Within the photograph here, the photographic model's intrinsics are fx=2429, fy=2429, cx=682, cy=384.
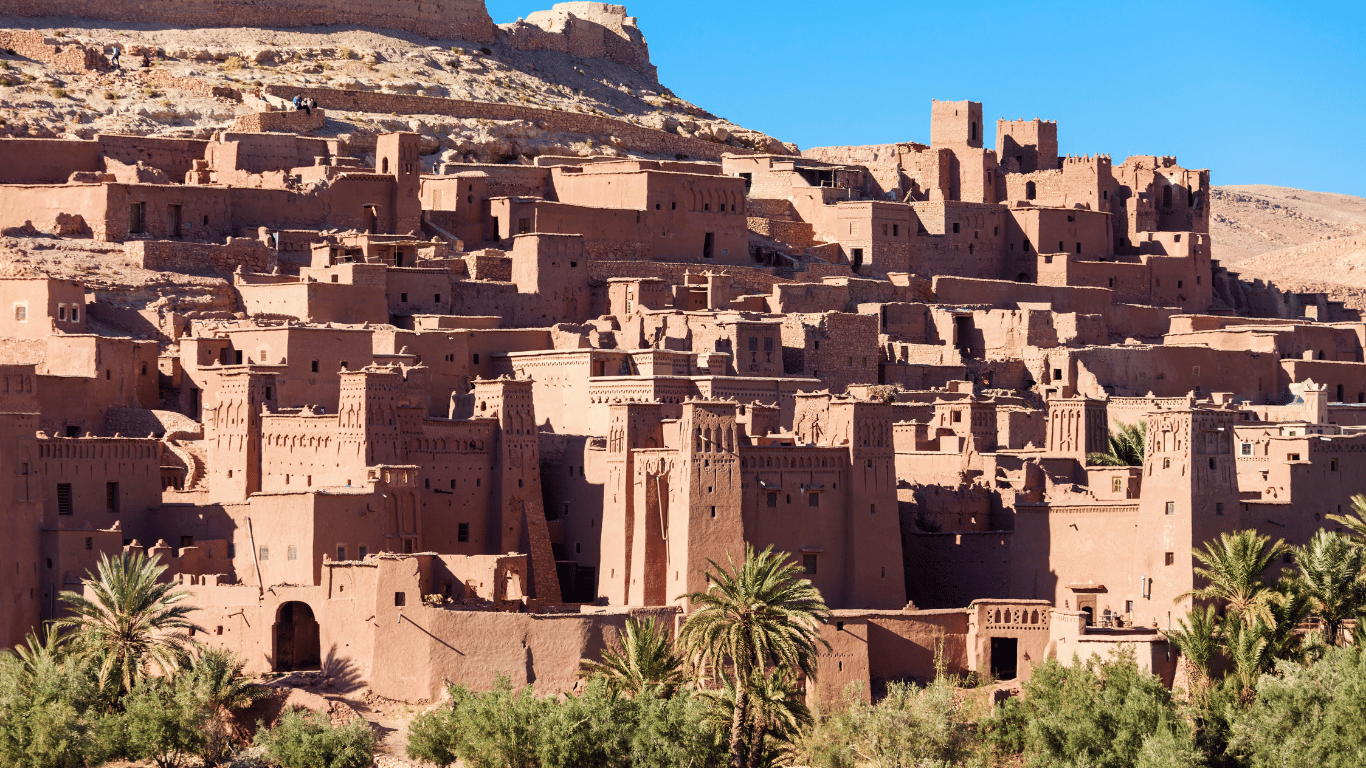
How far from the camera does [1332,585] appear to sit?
141 feet

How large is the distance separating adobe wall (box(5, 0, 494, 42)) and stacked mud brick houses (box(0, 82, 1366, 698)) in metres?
14.5

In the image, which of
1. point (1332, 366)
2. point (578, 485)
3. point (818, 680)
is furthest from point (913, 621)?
point (1332, 366)

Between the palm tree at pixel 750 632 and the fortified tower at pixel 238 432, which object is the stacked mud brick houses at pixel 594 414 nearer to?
the fortified tower at pixel 238 432

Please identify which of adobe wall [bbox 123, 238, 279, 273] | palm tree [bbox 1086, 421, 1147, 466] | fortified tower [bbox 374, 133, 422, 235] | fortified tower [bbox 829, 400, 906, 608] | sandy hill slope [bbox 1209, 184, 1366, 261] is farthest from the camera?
sandy hill slope [bbox 1209, 184, 1366, 261]

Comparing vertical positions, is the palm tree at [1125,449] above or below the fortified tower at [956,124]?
below

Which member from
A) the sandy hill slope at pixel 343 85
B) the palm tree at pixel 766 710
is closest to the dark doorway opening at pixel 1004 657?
the palm tree at pixel 766 710

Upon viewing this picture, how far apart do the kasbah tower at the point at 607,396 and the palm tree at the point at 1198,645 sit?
60 centimetres

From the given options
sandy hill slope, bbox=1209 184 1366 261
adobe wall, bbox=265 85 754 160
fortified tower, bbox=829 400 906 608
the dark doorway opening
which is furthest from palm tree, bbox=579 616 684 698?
sandy hill slope, bbox=1209 184 1366 261

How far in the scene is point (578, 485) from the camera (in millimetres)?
47156

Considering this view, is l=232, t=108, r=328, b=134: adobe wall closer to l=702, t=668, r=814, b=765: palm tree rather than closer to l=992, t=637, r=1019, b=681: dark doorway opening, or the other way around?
l=992, t=637, r=1019, b=681: dark doorway opening

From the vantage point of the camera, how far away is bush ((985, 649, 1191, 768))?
131ft

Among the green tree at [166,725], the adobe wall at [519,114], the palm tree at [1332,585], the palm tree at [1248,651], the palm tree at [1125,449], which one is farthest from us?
the adobe wall at [519,114]

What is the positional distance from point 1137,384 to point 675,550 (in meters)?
19.0

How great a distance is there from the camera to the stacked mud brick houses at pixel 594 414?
4319 cm
